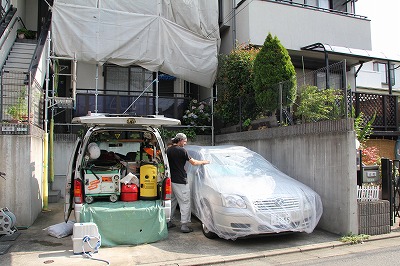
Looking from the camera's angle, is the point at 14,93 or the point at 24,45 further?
the point at 24,45

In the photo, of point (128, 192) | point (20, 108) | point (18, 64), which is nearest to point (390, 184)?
point (128, 192)

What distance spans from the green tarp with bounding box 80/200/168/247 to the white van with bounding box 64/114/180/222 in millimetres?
169

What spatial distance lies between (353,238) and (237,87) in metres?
6.11

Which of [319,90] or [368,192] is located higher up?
[319,90]

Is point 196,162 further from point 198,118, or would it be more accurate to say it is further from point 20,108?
point 198,118

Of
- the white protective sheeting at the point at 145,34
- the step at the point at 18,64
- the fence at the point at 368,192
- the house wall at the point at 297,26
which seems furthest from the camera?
the house wall at the point at 297,26

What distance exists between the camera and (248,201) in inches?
213

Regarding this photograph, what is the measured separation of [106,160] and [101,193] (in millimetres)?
843

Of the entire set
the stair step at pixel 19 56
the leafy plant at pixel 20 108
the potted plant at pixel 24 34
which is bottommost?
the leafy plant at pixel 20 108

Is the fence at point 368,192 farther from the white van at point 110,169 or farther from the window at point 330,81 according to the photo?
the white van at point 110,169

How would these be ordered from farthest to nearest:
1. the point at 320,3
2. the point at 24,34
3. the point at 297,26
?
the point at 320,3, the point at 297,26, the point at 24,34

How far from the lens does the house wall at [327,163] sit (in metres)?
5.94

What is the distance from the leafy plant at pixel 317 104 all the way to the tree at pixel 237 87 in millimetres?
2549

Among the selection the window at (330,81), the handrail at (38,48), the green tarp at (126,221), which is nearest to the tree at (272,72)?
the window at (330,81)
